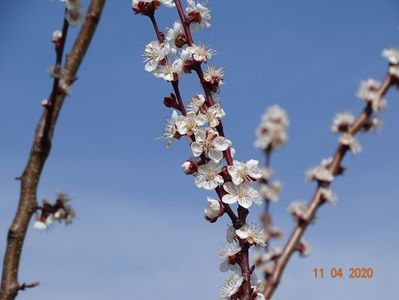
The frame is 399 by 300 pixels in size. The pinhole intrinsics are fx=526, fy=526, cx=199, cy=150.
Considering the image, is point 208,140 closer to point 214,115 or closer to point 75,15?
point 214,115

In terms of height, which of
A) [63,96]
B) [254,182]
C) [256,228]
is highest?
[254,182]

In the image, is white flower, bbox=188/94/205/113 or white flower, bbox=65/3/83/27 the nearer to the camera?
white flower, bbox=65/3/83/27

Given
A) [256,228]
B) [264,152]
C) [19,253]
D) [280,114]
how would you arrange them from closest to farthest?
1. [19,253]
2. [256,228]
3. [264,152]
4. [280,114]

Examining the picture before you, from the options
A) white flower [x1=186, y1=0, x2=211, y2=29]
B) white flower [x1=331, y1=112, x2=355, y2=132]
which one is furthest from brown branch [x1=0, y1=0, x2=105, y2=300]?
white flower [x1=331, y1=112, x2=355, y2=132]

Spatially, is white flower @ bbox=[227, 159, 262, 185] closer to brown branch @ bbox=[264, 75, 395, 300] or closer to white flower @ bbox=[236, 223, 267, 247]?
white flower @ bbox=[236, 223, 267, 247]

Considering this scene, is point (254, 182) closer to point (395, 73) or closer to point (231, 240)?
point (231, 240)

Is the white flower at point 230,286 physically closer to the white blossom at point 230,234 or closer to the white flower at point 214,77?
the white blossom at point 230,234

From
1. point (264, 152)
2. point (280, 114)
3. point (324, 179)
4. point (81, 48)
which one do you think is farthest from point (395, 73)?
point (280, 114)
